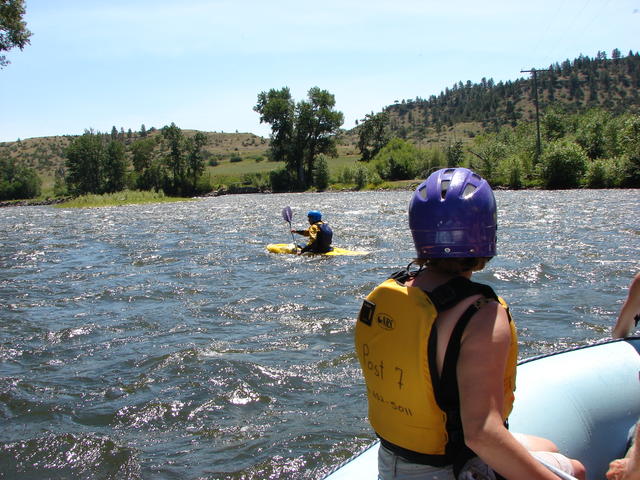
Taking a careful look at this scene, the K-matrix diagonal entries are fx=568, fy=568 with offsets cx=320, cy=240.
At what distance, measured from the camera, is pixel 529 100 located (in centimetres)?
15050

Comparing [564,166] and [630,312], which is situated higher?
[564,166]

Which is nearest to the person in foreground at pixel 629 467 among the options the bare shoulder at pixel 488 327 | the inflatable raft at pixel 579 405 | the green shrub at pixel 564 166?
the inflatable raft at pixel 579 405

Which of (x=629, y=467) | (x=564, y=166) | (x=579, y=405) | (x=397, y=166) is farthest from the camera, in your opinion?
(x=397, y=166)

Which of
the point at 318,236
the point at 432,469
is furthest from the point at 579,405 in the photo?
the point at 318,236

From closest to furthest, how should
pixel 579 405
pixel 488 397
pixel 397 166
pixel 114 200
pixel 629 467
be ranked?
pixel 488 397
pixel 629 467
pixel 579 405
pixel 114 200
pixel 397 166

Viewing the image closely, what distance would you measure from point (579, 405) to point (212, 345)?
184 inches

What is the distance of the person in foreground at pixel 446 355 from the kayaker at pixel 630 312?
1.54m

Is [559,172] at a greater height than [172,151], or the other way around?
[172,151]

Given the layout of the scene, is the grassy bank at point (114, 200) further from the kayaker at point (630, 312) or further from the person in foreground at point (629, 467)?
the person in foreground at point (629, 467)

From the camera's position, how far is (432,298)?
1794 millimetres

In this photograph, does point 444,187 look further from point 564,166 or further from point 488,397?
point 564,166

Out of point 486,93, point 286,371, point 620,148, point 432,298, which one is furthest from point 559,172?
point 486,93

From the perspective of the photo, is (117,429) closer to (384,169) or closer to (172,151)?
(384,169)

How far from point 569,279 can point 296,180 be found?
195ft
